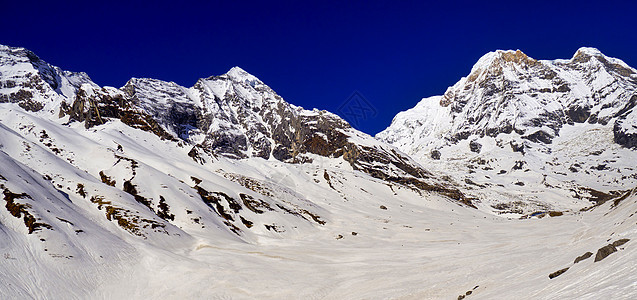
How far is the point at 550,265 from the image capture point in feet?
57.1

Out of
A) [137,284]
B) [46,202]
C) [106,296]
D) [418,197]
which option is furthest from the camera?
[418,197]

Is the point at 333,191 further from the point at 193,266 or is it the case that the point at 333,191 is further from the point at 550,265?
the point at 550,265

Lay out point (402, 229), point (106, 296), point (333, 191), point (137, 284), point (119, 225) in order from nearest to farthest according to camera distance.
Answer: point (106, 296), point (137, 284), point (119, 225), point (402, 229), point (333, 191)

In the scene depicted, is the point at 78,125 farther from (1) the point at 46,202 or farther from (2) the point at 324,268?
(2) the point at 324,268

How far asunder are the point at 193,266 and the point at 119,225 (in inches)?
572

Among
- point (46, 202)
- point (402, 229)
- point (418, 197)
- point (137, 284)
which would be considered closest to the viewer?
point (137, 284)

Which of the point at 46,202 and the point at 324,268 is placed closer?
the point at 324,268

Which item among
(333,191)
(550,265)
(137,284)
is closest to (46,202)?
(137,284)

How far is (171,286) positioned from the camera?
28828mm

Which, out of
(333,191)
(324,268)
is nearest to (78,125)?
(333,191)

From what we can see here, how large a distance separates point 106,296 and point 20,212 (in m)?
12.6

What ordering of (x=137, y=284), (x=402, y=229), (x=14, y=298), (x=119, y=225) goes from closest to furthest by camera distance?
1. (x=14, y=298)
2. (x=137, y=284)
3. (x=119, y=225)
4. (x=402, y=229)

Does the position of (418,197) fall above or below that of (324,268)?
above

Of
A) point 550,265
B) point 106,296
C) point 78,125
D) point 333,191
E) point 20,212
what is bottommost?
point 550,265
